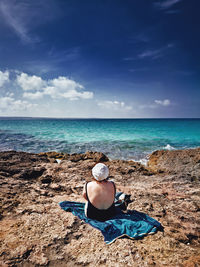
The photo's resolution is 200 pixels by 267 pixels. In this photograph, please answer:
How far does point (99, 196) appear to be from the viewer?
3629mm

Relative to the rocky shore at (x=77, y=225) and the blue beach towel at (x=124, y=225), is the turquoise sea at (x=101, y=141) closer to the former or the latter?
the rocky shore at (x=77, y=225)

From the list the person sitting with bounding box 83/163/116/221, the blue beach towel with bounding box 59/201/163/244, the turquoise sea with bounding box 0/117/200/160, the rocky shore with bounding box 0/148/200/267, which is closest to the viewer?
the rocky shore with bounding box 0/148/200/267

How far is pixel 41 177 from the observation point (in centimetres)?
625

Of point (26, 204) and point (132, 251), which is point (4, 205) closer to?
point (26, 204)

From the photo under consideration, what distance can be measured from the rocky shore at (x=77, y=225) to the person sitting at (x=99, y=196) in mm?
359

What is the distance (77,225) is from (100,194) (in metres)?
0.84

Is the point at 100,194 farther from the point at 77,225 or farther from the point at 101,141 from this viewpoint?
the point at 101,141

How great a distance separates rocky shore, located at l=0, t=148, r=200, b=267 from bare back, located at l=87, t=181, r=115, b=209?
55 centimetres

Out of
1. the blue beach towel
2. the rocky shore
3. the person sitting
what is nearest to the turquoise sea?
the rocky shore

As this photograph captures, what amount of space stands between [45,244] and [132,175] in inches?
208

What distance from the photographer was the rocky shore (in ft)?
8.49

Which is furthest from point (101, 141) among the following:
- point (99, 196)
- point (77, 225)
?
point (77, 225)

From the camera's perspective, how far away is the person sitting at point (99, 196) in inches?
142

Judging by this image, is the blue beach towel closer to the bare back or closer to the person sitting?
the person sitting
